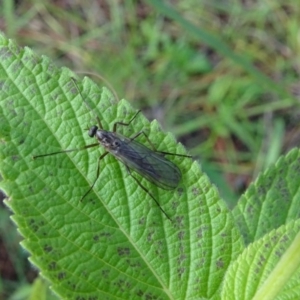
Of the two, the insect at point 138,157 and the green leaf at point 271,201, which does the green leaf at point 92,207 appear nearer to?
the insect at point 138,157

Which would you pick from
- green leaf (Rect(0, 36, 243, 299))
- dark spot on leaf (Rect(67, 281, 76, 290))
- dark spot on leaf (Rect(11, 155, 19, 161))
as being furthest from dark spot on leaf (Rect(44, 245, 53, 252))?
dark spot on leaf (Rect(11, 155, 19, 161))

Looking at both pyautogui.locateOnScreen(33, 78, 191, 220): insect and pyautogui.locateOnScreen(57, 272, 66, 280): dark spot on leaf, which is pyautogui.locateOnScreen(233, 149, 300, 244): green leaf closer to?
pyautogui.locateOnScreen(33, 78, 191, 220): insect

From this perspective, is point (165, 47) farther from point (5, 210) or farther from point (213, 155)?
point (5, 210)

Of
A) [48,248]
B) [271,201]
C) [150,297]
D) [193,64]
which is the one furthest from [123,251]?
[193,64]

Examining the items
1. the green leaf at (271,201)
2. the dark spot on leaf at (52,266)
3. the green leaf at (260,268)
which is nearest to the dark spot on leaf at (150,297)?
the green leaf at (260,268)

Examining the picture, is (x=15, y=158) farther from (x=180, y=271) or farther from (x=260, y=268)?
(x=260, y=268)

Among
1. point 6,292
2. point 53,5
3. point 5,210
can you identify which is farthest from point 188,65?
point 6,292

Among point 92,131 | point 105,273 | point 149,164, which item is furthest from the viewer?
point 149,164
